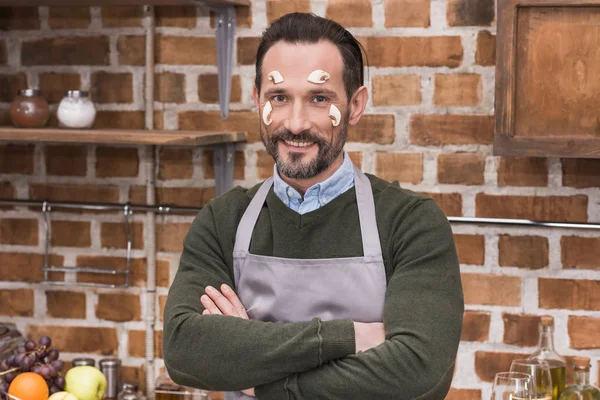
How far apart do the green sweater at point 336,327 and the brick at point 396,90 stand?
47cm

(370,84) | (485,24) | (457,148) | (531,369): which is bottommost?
(531,369)

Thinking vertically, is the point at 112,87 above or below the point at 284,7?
below

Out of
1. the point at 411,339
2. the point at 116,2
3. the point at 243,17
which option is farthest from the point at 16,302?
the point at 411,339

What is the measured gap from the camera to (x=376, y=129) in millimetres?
2148

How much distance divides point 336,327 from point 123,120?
0.99 metres

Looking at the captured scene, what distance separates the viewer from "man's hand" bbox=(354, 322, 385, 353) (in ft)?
5.16

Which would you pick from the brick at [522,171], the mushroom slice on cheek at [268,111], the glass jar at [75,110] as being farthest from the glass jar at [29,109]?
the brick at [522,171]

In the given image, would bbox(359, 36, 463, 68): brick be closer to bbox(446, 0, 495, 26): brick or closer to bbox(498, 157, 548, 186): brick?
bbox(446, 0, 495, 26): brick

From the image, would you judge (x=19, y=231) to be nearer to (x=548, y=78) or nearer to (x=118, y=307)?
(x=118, y=307)

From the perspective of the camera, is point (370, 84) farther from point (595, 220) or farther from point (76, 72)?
point (76, 72)

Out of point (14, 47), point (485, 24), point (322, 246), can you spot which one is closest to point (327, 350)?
point (322, 246)

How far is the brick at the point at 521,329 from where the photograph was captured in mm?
2107

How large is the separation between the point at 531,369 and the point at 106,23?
130 centimetres

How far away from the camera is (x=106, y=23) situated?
2279 millimetres
